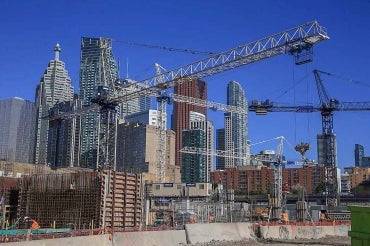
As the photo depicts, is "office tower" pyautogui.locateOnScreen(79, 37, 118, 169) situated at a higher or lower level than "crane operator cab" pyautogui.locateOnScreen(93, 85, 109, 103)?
higher

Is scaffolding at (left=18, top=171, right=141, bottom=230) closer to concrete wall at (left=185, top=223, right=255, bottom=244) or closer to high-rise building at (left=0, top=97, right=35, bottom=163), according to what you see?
concrete wall at (left=185, top=223, right=255, bottom=244)

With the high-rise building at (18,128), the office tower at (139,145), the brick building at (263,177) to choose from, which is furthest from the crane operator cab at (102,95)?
the brick building at (263,177)

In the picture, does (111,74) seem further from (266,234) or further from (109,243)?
(109,243)

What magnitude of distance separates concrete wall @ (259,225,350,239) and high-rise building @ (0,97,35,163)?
14841cm

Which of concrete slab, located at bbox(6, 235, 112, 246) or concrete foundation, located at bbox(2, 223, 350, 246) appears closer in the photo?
concrete slab, located at bbox(6, 235, 112, 246)

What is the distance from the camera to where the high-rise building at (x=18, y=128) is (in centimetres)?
17650

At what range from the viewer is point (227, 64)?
63844 mm

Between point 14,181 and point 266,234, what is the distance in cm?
2632

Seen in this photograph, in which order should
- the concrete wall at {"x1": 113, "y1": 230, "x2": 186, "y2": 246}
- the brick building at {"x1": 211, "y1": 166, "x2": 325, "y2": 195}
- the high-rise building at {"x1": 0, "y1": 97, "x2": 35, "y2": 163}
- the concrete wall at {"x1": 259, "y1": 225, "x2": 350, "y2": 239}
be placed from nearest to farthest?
the concrete wall at {"x1": 113, "y1": 230, "x2": 186, "y2": 246}, the concrete wall at {"x1": 259, "y1": 225, "x2": 350, "y2": 239}, the high-rise building at {"x1": 0, "y1": 97, "x2": 35, "y2": 163}, the brick building at {"x1": 211, "y1": 166, "x2": 325, "y2": 195}

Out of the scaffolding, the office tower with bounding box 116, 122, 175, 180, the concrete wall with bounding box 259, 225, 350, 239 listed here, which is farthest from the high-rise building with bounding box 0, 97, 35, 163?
the concrete wall with bounding box 259, 225, 350, 239

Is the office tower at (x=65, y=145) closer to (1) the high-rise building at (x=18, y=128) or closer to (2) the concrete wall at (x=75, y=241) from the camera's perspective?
(1) the high-rise building at (x=18, y=128)

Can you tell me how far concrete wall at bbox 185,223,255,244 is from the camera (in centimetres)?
2328

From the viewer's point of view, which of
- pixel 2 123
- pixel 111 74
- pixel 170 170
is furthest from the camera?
pixel 2 123

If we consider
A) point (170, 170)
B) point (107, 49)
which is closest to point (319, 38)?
point (107, 49)
